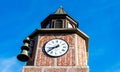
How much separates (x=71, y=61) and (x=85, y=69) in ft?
4.19

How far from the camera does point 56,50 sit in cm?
2866

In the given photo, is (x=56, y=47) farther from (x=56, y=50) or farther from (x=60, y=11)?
(x=60, y=11)

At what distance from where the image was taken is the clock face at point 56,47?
28.5 meters

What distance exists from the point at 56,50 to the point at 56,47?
24 centimetres

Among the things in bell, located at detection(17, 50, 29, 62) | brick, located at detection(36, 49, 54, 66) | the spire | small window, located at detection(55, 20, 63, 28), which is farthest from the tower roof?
bell, located at detection(17, 50, 29, 62)

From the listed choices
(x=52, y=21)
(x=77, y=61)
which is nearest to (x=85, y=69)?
(x=77, y=61)

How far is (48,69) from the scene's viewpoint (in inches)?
1073

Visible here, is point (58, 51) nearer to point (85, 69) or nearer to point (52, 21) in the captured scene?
point (85, 69)

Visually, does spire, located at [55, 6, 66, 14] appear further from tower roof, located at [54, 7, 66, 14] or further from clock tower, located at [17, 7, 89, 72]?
clock tower, located at [17, 7, 89, 72]

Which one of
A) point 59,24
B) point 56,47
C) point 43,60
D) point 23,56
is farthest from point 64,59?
point 59,24

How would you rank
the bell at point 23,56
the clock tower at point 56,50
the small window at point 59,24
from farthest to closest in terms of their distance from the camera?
the small window at point 59,24 < the clock tower at point 56,50 < the bell at point 23,56

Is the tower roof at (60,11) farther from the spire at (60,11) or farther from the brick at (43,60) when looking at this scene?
the brick at (43,60)

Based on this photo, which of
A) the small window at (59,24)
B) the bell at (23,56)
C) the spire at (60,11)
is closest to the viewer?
the bell at (23,56)

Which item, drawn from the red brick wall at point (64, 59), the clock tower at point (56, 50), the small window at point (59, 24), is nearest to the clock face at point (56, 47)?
the clock tower at point (56, 50)
